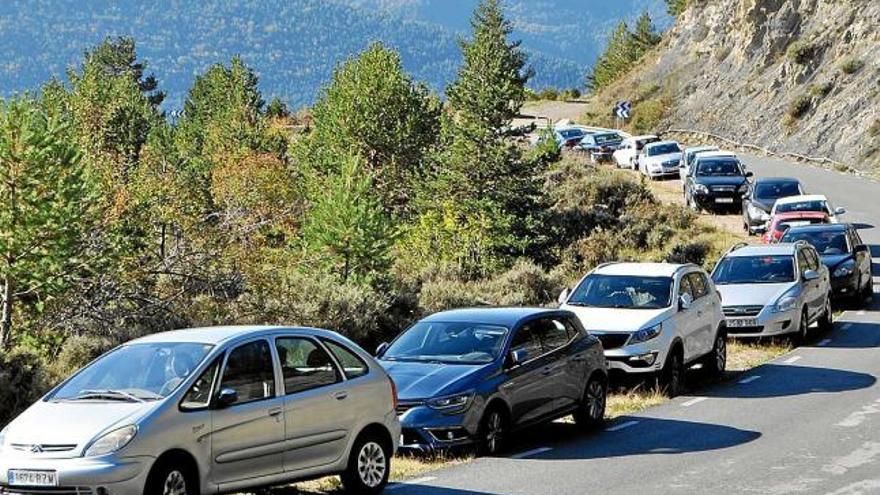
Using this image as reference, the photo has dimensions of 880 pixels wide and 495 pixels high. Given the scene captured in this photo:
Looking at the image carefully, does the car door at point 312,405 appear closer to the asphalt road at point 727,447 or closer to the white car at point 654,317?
the asphalt road at point 727,447

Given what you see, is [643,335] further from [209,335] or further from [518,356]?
[209,335]

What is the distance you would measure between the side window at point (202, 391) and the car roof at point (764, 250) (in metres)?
16.3

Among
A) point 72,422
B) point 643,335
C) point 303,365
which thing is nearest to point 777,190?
point 643,335

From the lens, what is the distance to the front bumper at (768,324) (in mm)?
23188

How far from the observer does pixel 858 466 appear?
1315 cm

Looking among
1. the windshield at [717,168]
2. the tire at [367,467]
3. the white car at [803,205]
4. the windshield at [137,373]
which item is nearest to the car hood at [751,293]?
the tire at [367,467]

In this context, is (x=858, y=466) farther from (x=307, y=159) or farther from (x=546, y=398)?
(x=307, y=159)

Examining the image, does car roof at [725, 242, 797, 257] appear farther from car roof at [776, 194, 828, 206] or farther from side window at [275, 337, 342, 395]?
side window at [275, 337, 342, 395]

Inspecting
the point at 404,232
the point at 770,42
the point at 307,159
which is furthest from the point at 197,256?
the point at 770,42

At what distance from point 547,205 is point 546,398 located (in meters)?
39.6

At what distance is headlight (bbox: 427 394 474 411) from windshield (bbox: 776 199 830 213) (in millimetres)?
26325

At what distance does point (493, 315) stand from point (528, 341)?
1.86 feet

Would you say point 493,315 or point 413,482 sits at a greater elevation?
point 493,315

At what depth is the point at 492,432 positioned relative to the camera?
46.4 feet
